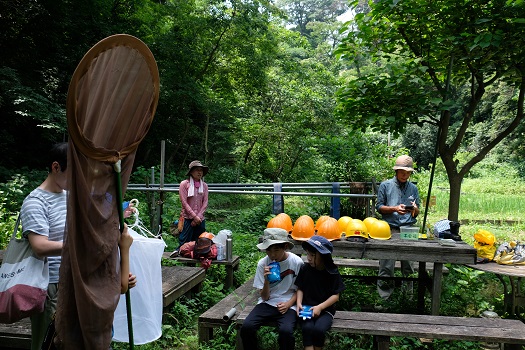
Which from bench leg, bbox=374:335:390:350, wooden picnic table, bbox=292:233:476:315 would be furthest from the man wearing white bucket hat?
bench leg, bbox=374:335:390:350

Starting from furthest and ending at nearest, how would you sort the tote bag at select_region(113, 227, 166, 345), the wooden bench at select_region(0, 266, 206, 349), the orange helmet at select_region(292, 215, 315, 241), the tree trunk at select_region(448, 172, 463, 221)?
the tree trunk at select_region(448, 172, 463, 221)
the orange helmet at select_region(292, 215, 315, 241)
the wooden bench at select_region(0, 266, 206, 349)
the tote bag at select_region(113, 227, 166, 345)

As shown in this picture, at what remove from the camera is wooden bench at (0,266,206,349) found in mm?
3447

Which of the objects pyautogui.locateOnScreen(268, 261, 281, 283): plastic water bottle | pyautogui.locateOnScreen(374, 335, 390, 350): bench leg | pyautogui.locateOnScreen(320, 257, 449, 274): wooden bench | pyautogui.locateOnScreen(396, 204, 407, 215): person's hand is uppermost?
pyautogui.locateOnScreen(396, 204, 407, 215): person's hand

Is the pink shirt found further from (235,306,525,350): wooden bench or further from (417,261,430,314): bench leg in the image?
(417,261,430,314): bench leg

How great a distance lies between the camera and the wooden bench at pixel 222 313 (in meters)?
3.98

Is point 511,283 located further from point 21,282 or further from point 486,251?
point 21,282

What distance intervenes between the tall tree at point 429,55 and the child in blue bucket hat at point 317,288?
90.0 inches

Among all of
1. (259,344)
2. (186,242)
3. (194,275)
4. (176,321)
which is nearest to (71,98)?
(259,344)

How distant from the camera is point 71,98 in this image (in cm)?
168

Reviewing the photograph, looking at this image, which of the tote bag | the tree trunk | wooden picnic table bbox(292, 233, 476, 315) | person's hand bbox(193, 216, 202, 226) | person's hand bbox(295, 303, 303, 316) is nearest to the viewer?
the tote bag

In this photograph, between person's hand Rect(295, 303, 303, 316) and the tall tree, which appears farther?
the tall tree

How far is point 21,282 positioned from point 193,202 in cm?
428

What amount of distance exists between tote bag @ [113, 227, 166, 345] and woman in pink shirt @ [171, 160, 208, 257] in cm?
345

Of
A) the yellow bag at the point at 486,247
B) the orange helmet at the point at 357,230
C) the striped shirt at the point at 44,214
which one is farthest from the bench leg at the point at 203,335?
the yellow bag at the point at 486,247
